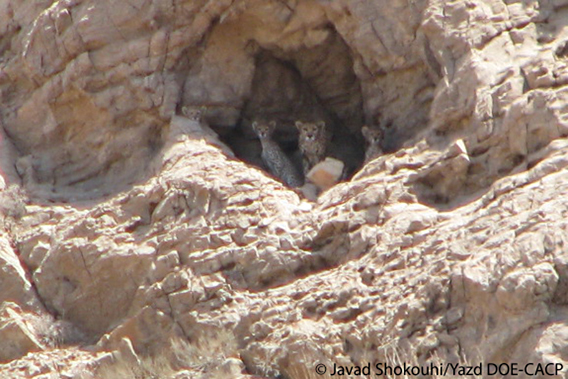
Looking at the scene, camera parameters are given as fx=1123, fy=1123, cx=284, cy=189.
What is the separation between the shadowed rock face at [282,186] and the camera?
1061 centimetres

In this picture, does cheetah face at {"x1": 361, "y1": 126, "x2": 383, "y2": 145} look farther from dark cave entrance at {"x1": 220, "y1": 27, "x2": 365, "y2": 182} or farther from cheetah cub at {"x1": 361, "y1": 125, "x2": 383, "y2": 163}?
dark cave entrance at {"x1": 220, "y1": 27, "x2": 365, "y2": 182}

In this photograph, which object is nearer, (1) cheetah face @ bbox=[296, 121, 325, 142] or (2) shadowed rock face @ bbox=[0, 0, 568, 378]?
(2) shadowed rock face @ bbox=[0, 0, 568, 378]

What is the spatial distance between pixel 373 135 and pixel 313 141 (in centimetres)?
113

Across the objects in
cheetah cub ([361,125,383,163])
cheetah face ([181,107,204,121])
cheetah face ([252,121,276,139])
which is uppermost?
cheetah face ([181,107,204,121])

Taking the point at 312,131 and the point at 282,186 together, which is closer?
the point at 282,186

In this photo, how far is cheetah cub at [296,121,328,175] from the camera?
15125mm

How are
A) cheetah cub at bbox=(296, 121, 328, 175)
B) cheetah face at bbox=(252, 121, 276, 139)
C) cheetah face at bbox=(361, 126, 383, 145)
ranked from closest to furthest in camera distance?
cheetah face at bbox=(361, 126, 383, 145) < cheetah cub at bbox=(296, 121, 328, 175) < cheetah face at bbox=(252, 121, 276, 139)

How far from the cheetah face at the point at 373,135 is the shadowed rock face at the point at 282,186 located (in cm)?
10

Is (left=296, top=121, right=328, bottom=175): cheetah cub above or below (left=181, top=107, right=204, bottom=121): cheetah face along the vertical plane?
below

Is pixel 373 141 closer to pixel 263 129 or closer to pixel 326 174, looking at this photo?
pixel 326 174

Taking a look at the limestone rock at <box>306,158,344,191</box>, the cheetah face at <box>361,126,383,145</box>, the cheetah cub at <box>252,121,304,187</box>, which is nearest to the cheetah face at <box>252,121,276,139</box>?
the cheetah cub at <box>252,121,304,187</box>

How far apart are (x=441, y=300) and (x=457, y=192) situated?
192cm

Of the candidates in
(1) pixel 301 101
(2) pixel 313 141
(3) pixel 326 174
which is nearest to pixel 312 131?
(2) pixel 313 141

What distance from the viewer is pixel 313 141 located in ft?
49.6
